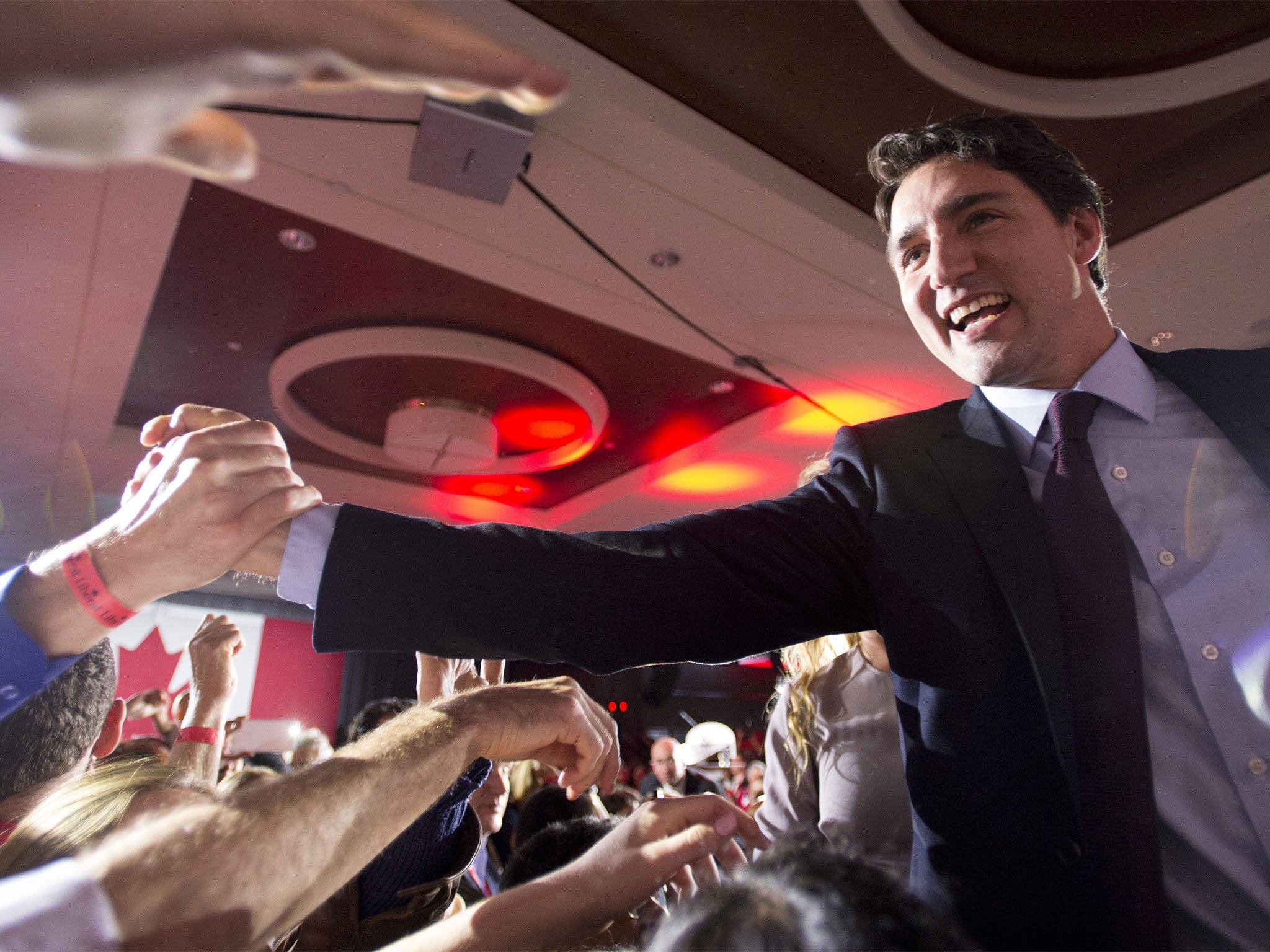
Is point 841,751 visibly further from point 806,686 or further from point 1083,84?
point 1083,84

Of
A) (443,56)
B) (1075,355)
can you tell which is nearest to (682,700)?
(1075,355)

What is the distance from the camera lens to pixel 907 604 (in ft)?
3.13

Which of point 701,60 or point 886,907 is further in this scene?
point 701,60

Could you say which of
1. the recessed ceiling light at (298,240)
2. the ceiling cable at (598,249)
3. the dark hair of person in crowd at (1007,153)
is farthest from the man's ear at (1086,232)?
the recessed ceiling light at (298,240)

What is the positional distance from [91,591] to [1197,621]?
1.11 metres

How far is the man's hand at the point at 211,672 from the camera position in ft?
5.77

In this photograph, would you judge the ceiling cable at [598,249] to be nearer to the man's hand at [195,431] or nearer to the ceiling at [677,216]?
the ceiling at [677,216]

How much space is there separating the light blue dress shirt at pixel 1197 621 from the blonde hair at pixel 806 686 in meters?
0.80

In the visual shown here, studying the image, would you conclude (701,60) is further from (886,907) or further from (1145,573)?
(886,907)

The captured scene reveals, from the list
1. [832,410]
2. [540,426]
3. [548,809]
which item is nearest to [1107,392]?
[548,809]

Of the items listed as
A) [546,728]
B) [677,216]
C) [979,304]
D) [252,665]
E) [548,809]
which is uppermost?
[677,216]

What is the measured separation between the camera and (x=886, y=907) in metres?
0.52

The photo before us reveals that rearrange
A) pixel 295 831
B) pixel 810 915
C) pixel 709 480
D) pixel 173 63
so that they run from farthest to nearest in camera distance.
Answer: pixel 709 480 → pixel 295 831 → pixel 810 915 → pixel 173 63

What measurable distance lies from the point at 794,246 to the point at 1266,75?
65.0 inches
